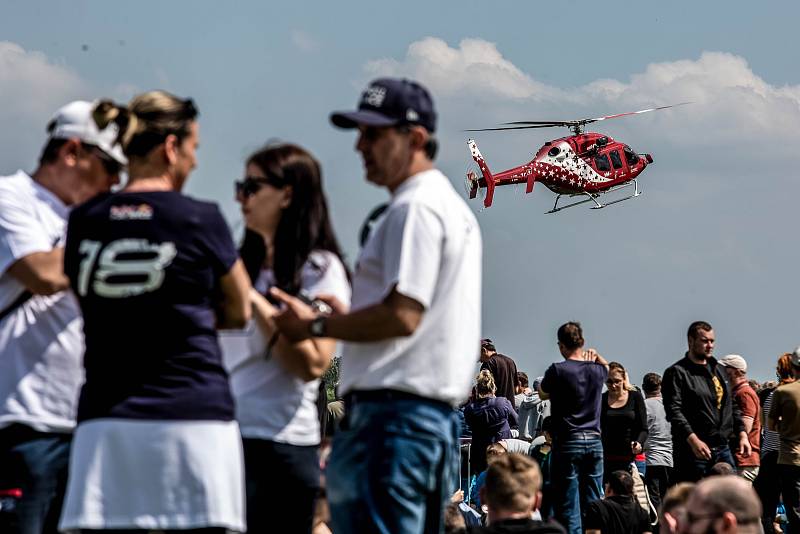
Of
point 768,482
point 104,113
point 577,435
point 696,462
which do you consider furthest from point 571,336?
point 104,113

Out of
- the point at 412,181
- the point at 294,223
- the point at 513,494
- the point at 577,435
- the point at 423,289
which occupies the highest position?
the point at 412,181

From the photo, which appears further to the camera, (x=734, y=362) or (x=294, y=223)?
(x=734, y=362)

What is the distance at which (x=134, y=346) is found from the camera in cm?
373

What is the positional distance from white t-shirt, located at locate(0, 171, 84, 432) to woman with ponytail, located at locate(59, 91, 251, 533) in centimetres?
62

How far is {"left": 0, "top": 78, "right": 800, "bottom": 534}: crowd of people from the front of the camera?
3717 mm

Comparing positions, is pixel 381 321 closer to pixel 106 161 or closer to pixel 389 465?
pixel 389 465

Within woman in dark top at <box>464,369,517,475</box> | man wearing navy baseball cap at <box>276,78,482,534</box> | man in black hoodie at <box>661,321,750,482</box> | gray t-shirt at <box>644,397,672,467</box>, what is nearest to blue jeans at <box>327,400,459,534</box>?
man wearing navy baseball cap at <box>276,78,482,534</box>

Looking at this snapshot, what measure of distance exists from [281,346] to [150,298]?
0.68 metres

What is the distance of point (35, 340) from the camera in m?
4.38

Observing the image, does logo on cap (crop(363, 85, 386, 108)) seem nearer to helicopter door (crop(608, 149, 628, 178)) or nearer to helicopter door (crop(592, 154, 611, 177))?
helicopter door (crop(592, 154, 611, 177))

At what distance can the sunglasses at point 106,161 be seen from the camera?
14.5 ft

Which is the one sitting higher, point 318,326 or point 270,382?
point 318,326

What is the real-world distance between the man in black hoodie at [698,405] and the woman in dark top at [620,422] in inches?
43.2

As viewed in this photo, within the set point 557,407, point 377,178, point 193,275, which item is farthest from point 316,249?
point 557,407
